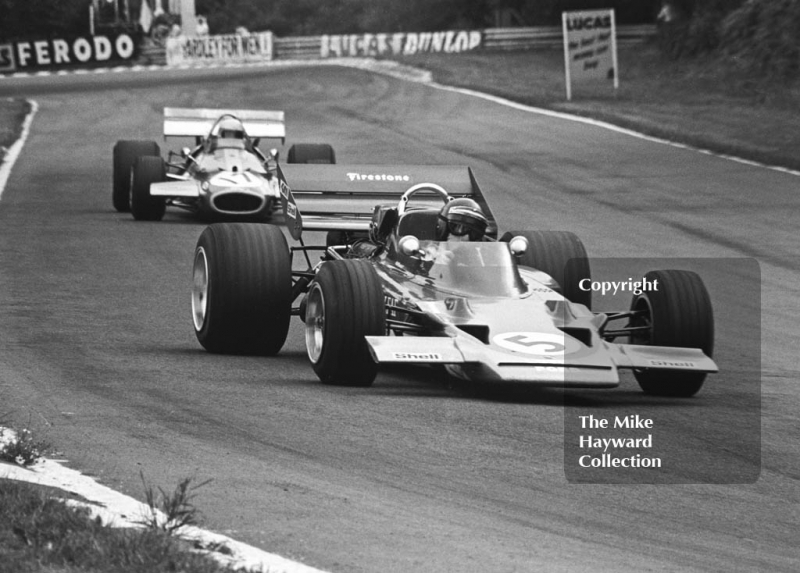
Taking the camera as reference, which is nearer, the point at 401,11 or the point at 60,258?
the point at 60,258

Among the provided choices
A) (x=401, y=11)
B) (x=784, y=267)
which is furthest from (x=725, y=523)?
(x=401, y=11)

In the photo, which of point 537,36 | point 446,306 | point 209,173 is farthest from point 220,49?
point 446,306

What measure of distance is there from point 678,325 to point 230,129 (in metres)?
12.7

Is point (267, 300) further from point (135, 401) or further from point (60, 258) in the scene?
point (60, 258)

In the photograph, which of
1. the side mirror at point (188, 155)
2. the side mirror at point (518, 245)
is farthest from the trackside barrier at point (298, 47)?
the side mirror at point (518, 245)

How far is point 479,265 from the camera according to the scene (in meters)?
10.7

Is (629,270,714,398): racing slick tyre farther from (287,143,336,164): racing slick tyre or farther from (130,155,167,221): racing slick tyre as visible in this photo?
(287,143,336,164): racing slick tyre

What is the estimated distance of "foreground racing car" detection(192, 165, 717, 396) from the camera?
383 inches

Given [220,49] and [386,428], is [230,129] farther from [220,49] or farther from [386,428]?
[220,49]

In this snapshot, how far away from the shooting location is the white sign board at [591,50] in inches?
1513

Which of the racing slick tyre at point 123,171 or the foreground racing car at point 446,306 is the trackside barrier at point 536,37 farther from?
the foreground racing car at point 446,306

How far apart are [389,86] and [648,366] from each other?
35324mm

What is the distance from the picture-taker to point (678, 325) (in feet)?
34.0

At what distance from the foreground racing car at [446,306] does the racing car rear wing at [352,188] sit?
87 millimetres
